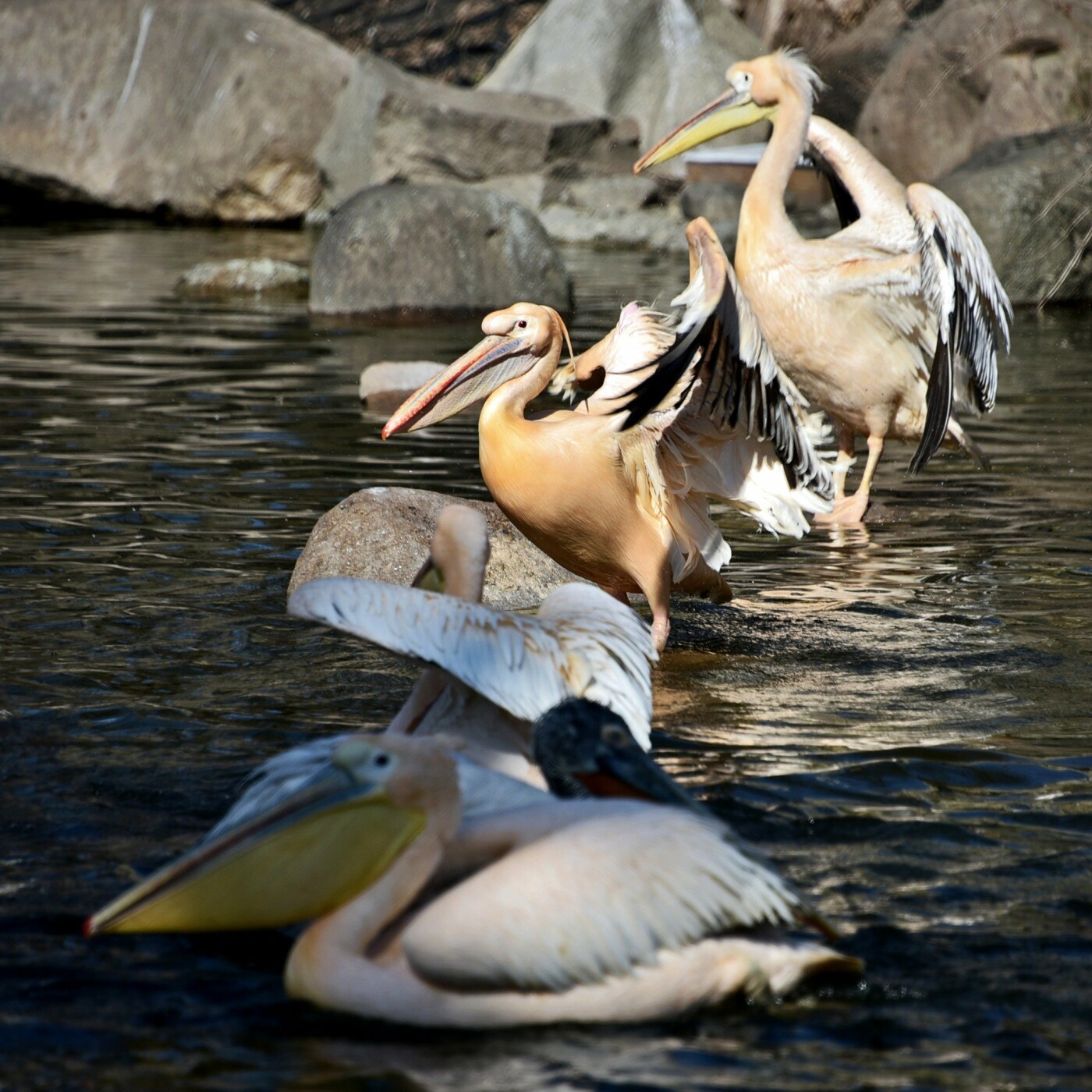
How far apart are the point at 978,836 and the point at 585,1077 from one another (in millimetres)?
1067

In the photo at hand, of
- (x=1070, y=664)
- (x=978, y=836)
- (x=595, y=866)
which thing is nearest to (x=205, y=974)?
(x=595, y=866)

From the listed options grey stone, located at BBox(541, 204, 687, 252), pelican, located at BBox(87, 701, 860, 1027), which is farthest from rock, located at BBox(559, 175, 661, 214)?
pelican, located at BBox(87, 701, 860, 1027)

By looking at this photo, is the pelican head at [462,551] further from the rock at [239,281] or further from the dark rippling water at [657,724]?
the rock at [239,281]

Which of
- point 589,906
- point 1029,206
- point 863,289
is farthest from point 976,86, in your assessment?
point 589,906

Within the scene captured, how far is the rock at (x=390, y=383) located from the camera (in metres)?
7.17

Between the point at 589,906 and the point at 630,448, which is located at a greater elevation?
the point at 630,448

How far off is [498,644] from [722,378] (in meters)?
1.37

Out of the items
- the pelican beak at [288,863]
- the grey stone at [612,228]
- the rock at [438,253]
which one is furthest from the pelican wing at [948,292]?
the grey stone at [612,228]

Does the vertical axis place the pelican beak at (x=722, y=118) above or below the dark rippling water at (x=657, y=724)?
above

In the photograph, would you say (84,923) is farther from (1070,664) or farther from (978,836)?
(1070,664)

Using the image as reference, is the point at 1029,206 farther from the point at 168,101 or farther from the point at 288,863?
the point at 288,863

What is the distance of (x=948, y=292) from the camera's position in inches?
207

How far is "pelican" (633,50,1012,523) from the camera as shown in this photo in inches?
211

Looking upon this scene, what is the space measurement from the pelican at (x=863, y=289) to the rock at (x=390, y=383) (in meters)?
1.76
